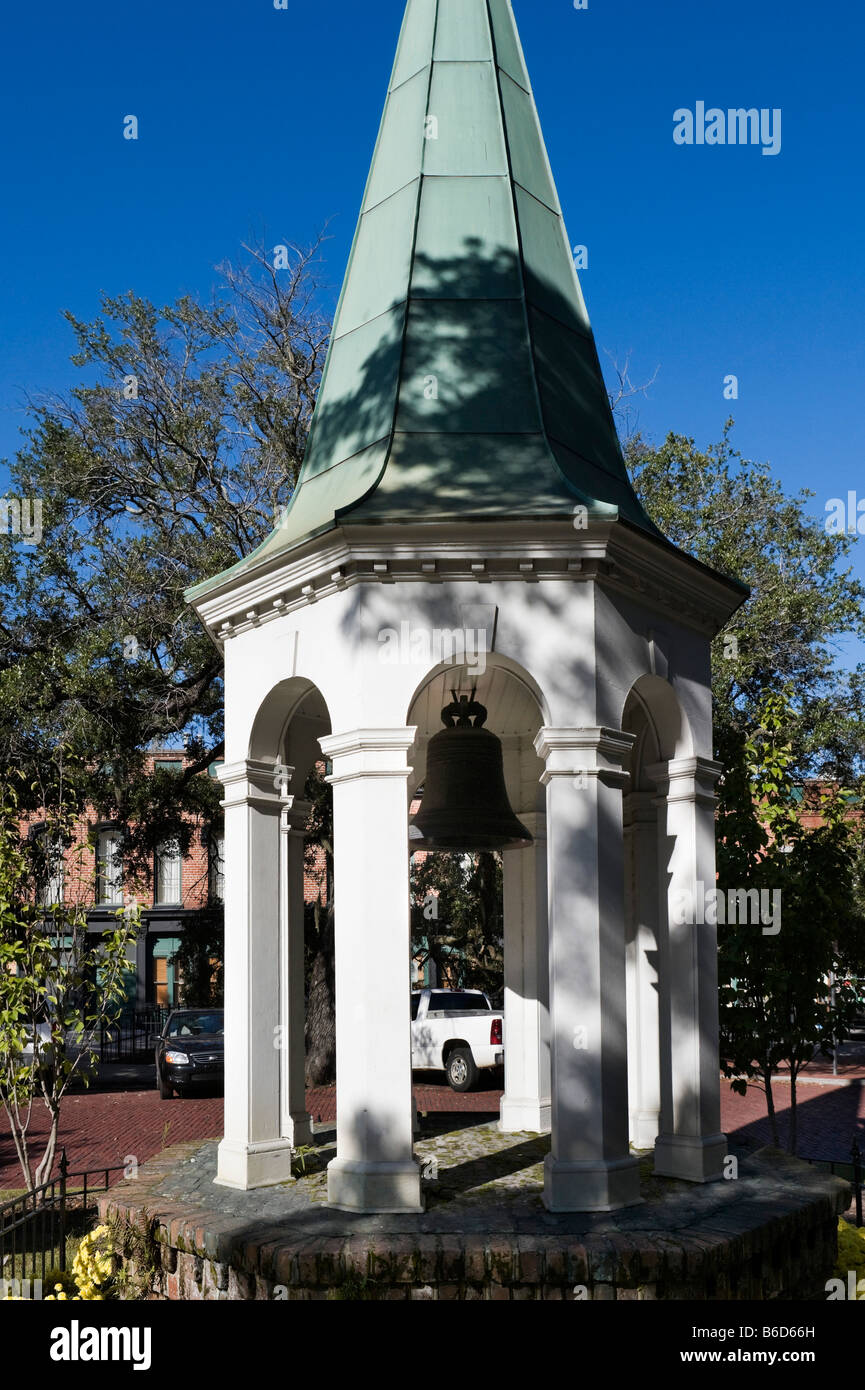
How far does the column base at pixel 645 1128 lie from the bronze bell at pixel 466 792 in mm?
2248

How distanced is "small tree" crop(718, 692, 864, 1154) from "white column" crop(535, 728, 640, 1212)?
4995 millimetres

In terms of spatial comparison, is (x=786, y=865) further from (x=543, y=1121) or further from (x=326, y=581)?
(x=326, y=581)

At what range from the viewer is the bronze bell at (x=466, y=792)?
9055mm

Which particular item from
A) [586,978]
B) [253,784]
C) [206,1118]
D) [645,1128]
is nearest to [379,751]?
[253,784]

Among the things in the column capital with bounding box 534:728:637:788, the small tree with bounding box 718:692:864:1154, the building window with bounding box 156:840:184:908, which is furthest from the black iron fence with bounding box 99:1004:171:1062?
the column capital with bounding box 534:728:637:788

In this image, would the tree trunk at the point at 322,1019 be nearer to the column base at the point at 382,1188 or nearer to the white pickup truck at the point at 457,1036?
the white pickup truck at the point at 457,1036

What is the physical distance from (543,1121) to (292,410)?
16279 mm

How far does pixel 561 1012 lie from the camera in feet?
23.9

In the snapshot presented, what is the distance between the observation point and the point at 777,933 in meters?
12.0

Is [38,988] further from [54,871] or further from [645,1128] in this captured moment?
[645,1128]
